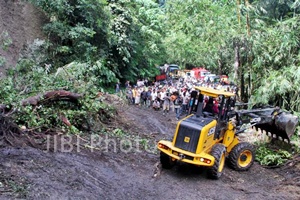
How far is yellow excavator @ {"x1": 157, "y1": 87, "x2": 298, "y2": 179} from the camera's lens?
7840mm

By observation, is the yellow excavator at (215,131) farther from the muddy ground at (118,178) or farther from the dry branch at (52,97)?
the dry branch at (52,97)

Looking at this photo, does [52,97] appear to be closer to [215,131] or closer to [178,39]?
[215,131]

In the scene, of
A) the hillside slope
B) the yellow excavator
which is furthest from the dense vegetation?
the yellow excavator

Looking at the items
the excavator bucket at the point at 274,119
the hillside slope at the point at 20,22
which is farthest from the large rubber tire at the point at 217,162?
the hillside slope at the point at 20,22

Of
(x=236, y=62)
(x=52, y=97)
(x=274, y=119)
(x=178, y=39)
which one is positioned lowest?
(x=52, y=97)

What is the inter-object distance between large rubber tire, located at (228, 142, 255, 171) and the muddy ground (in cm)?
19

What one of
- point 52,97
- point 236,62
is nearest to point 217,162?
point 52,97

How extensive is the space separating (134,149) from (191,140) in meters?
2.58

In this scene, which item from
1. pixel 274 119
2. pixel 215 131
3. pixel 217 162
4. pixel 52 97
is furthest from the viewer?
pixel 52 97

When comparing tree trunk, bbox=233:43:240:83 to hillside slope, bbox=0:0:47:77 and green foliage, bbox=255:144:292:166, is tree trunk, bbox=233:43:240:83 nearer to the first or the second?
green foliage, bbox=255:144:292:166

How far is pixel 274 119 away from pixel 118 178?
486 centimetres

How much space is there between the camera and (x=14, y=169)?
6.54 m

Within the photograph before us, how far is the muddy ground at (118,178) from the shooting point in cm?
624

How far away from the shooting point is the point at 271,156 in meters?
10.3
